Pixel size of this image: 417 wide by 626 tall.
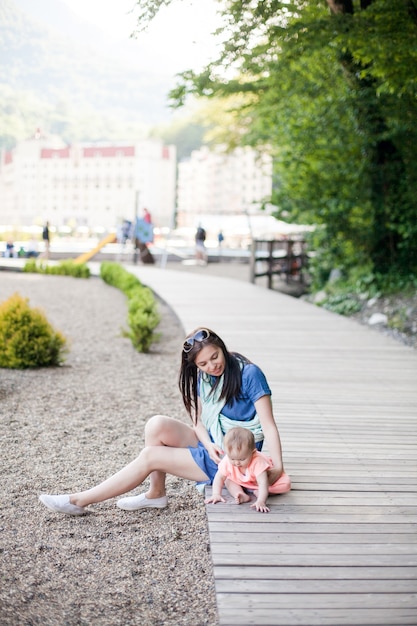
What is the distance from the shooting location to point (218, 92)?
52.0 feet

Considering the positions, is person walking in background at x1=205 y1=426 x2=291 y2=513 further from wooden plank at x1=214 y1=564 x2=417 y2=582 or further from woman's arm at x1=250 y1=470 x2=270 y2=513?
wooden plank at x1=214 y1=564 x2=417 y2=582

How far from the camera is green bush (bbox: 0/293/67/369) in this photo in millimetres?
8414

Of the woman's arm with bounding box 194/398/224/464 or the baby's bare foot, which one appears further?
the woman's arm with bounding box 194/398/224/464

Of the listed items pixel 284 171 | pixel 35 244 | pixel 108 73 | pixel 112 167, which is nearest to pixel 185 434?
pixel 284 171

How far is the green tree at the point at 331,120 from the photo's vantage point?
990cm

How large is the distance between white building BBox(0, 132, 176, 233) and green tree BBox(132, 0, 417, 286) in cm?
7345

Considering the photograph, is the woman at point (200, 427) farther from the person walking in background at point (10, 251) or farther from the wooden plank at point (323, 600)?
the person walking in background at point (10, 251)

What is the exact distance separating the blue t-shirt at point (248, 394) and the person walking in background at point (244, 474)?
0.74 feet

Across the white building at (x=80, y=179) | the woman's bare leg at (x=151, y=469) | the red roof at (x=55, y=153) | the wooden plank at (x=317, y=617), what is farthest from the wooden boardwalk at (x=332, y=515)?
the red roof at (x=55, y=153)

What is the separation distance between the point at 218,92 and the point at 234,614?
14329mm

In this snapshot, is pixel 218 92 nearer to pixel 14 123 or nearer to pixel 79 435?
pixel 14 123

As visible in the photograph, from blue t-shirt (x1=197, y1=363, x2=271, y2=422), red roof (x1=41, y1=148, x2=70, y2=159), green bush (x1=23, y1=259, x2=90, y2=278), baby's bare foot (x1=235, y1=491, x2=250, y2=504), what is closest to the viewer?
baby's bare foot (x1=235, y1=491, x2=250, y2=504)

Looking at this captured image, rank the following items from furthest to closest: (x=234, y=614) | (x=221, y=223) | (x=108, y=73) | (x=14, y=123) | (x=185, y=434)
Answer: (x=108, y=73) → (x=221, y=223) → (x=14, y=123) → (x=185, y=434) → (x=234, y=614)

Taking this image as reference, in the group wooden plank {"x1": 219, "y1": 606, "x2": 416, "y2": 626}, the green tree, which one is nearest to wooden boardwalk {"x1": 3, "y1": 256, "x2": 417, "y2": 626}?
wooden plank {"x1": 219, "y1": 606, "x2": 416, "y2": 626}
